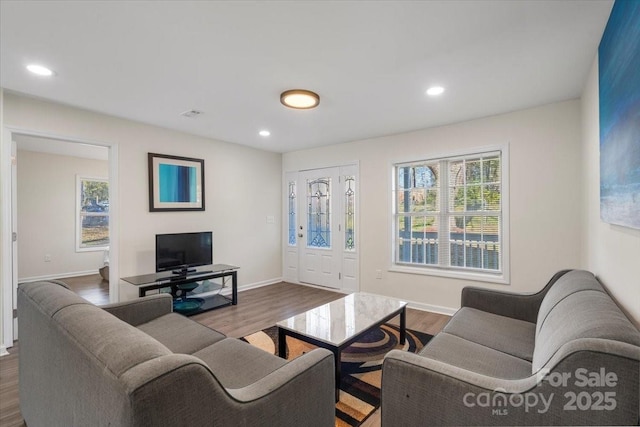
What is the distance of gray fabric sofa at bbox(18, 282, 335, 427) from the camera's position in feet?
2.71

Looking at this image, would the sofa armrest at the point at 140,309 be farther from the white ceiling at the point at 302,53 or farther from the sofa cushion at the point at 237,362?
the white ceiling at the point at 302,53

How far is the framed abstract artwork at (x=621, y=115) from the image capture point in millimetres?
1237

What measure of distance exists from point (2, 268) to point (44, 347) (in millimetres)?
2240

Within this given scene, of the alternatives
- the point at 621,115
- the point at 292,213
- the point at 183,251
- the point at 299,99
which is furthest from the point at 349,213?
the point at 621,115

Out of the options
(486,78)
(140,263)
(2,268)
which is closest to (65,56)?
(2,268)

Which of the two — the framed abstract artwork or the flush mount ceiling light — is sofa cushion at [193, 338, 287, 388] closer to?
the framed abstract artwork

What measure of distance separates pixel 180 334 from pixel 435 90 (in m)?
2.93

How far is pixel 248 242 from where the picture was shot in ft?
16.8

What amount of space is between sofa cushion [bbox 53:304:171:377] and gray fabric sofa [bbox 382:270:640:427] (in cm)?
101

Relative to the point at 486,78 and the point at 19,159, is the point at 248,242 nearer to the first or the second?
the point at 486,78

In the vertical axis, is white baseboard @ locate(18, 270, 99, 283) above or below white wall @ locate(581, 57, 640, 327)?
below

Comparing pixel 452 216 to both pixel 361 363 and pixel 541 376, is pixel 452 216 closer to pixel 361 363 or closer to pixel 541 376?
pixel 361 363

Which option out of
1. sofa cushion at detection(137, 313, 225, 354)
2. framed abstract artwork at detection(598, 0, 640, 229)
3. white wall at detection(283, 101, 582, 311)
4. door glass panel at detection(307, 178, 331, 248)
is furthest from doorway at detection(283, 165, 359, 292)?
framed abstract artwork at detection(598, 0, 640, 229)

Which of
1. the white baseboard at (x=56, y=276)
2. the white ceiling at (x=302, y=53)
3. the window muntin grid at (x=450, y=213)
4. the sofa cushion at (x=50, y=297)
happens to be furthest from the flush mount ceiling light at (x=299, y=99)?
the white baseboard at (x=56, y=276)
